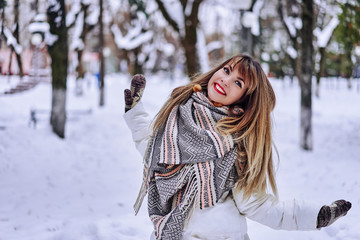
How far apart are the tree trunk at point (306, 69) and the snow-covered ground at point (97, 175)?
437 mm

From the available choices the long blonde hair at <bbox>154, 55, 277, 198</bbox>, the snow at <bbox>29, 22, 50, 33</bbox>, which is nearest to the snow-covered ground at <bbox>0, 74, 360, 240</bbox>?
the long blonde hair at <bbox>154, 55, 277, 198</bbox>

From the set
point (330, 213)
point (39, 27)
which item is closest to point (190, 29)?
point (39, 27)

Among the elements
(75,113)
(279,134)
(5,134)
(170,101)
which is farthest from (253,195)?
(75,113)

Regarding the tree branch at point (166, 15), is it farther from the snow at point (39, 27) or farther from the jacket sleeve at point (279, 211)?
the jacket sleeve at point (279, 211)

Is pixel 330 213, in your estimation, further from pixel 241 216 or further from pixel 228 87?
pixel 228 87

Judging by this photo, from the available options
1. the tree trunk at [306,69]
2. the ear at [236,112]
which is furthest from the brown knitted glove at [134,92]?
the tree trunk at [306,69]

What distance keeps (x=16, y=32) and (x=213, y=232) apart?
4.89 metres

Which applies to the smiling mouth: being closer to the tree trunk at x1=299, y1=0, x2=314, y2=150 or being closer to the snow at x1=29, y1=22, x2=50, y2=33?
the tree trunk at x1=299, y1=0, x2=314, y2=150

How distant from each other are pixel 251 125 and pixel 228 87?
0.80 feet

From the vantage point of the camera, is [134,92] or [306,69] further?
[306,69]

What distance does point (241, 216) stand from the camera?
196 cm

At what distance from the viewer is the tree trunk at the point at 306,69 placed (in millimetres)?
7770

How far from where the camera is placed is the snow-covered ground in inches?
141

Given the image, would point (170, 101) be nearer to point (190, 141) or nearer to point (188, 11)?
point (190, 141)
